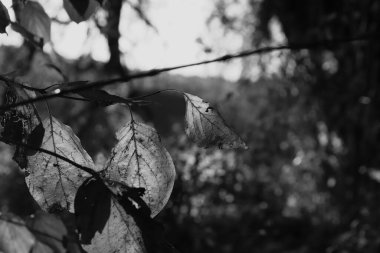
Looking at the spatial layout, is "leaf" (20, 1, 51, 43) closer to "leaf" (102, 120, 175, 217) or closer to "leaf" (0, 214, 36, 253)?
"leaf" (102, 120, 175, 217)

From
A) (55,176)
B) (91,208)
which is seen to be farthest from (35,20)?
(91,208)

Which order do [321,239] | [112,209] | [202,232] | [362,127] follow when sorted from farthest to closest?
[362,127] → [321,239] → [202,232] → [112,209]

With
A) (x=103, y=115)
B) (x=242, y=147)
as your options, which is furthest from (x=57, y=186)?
(x=103, y=115)

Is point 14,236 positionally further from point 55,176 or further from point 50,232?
point 55,176

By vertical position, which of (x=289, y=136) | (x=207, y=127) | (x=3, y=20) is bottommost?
(x=289, y=136)

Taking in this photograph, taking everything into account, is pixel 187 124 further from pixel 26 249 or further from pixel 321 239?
pixel 321 239

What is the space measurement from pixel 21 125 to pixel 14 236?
11.7 inches

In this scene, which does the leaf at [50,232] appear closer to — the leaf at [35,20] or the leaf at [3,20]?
the leaf at [3,20]

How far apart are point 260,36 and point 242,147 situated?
15.9 feet

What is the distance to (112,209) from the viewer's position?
0.69 metres

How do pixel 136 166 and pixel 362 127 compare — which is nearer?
pixel 136 166

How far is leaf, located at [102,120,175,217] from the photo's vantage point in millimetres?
766

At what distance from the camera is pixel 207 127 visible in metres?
0.78

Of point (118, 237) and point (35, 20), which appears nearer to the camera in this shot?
point (118, 237)
